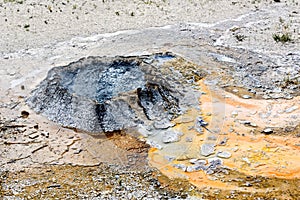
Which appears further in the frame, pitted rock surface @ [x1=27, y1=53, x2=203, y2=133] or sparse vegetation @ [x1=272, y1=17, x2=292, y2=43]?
sparse vegetation @ [x1=272, y1=17, x2=292, y2=43]

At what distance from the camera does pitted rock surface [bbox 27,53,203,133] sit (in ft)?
25.5

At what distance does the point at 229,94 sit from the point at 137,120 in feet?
7.22

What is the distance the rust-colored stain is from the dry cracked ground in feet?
0.07

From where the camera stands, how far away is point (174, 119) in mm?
7828

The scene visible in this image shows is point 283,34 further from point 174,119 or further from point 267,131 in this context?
point 174,119

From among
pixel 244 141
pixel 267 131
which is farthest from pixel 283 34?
pixel 244 141

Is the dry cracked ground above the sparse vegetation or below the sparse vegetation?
below

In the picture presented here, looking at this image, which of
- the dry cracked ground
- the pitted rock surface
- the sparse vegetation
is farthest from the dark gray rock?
the sparse vegetation

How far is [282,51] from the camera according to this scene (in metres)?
10.2

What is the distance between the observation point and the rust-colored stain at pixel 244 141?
6.43 metres

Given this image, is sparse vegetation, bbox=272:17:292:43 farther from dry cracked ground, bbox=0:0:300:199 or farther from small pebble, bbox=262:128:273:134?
small pebble, bbox=262:128:273:134

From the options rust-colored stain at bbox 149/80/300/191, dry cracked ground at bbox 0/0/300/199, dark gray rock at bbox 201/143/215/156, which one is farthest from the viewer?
dark gray rock at bbox 201/143/215/156

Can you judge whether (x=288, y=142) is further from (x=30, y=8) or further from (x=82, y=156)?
(x=30, y=8)

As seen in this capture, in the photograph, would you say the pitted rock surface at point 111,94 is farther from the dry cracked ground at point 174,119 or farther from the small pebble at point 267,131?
the small pebble at point 267,131
